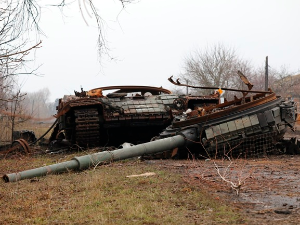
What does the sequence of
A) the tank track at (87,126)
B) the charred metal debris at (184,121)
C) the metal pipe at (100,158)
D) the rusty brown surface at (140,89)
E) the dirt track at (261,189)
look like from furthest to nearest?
the rusty brown surface at (140,89) → the tank track at (87,126) → the charred metal debris at (184,121) → the metal pipe at (100,158) → the dirt track at (261,189)

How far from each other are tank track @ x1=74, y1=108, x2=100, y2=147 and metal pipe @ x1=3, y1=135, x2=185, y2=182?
2924 millimetres

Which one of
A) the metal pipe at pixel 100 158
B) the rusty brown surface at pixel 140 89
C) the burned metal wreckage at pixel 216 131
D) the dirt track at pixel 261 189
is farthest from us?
the rusty brown surface at pixel 140 89

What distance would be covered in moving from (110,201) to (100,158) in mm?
2818

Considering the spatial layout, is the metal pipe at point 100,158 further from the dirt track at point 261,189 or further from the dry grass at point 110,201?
the dirt track at point 261,189

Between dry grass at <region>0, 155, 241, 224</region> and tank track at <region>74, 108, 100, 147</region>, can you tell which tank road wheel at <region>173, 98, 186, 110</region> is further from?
dry grass at <region>0, 155, 241, 224</region>

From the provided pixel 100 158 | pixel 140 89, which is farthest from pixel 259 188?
pixel 140 89

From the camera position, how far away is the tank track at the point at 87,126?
10.8 meters

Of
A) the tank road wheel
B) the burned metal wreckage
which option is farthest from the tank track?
the tank road wheel

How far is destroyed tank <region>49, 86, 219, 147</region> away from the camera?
1096cm

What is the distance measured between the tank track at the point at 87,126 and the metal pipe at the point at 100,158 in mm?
2924

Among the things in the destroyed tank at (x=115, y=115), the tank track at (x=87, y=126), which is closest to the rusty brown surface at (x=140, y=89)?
the destroyed tank at (x=115, y=115)

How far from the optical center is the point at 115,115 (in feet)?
37.1

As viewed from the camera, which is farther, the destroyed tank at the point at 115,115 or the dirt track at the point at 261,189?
the destroyed tank at the point at 115,115

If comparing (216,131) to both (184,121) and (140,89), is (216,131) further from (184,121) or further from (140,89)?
(140,89)
